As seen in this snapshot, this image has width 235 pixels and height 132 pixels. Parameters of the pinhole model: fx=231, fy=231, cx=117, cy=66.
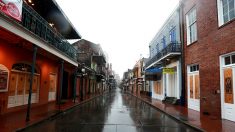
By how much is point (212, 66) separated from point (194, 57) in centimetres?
A: 287

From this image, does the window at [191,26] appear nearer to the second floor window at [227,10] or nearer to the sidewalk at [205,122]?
the second floor window at [227,10]

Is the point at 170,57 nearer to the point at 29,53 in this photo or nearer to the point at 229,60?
the point at 229,60

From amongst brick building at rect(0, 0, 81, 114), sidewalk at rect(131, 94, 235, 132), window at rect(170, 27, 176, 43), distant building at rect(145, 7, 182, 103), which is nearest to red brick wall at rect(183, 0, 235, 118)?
sidewalk at rect(131, 94, 235, 132)

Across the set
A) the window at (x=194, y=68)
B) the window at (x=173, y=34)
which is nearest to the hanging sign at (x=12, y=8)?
the window at (x=194, y=68)

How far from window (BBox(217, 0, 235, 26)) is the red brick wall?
0.28 metres

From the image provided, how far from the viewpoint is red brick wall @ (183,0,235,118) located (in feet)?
35.9

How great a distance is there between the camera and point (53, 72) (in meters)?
19.9

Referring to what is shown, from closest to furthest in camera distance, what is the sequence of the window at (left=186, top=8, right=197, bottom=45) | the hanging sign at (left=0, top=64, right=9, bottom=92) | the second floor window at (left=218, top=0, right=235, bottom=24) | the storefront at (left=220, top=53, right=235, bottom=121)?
the storefront at (left=220, top=53, right=235, bottom=121) → the second floor window at (left=218, top=0, right=235, bottom=24) → the hanging sign at (left=0, top=64, right=9, bottom=92) → the window at (left=186, top=8, right=197, bottom=45)

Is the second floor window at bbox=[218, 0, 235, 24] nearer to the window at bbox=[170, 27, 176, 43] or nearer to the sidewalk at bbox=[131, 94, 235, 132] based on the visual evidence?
the sidewalk at bbox=[131, 94, 235, 132]

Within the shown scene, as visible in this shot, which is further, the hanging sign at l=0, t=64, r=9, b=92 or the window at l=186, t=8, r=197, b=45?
the window at l=186, t=8, r=197, b=45

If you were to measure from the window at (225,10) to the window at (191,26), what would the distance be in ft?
11.4

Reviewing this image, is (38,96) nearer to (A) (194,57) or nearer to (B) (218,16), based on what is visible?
(A) (194,57)

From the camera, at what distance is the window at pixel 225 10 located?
10569mm

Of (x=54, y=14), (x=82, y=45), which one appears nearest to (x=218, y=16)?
(x=54, y=14)
